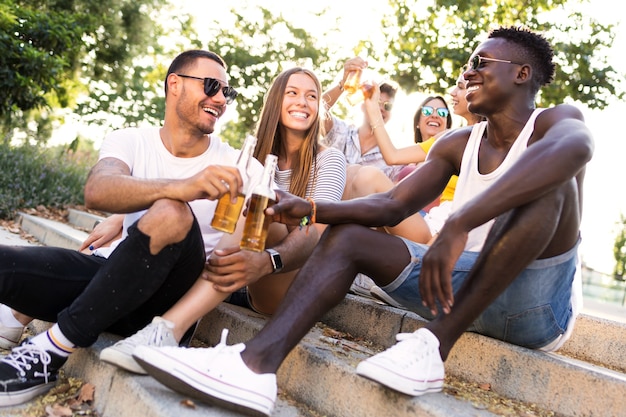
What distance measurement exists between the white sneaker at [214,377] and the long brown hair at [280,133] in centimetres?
175

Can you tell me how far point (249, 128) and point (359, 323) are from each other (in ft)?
65.1

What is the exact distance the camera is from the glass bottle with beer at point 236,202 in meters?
2.61

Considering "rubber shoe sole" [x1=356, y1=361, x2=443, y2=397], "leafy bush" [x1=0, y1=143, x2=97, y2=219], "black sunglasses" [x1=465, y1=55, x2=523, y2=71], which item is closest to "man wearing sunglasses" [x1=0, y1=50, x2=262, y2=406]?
"rubber shoe sole" [x1=356, y1=361, x2=443, y2=397]

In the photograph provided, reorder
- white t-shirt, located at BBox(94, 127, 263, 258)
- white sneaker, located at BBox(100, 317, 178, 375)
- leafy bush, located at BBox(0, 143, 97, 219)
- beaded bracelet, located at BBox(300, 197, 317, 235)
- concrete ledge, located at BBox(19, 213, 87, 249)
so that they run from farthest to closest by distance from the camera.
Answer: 1. leafy bush, located at BBox(0, 143, 97, 219)
2. concrete ledge, located at BBox(19, 213, 87, 249)
3. white t-shirt, located at BBox(94, 127, 263, 258)
4. beaded bracelet, located at BBox(300, 197, 317, 235)
5. white sneaker, located at BBox(100, 317, 178, 375)

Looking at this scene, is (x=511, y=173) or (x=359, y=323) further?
(x=359, y=323)

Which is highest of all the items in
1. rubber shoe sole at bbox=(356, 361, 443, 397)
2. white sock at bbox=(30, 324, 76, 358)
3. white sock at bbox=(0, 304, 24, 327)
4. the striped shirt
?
the striped shirt

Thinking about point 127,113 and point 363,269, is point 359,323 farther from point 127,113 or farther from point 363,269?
point 127,113

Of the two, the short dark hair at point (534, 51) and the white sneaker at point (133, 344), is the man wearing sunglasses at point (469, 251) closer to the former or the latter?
the short dark hair at point (534, 51)

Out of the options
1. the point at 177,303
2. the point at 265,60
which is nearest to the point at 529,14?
the point at 265,60

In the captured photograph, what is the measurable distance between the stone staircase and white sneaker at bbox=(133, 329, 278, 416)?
0.10 m

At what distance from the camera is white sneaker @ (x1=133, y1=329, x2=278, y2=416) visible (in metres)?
2.19

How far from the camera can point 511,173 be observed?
2275mm

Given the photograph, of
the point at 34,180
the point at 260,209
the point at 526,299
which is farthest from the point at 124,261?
the point at 34,180

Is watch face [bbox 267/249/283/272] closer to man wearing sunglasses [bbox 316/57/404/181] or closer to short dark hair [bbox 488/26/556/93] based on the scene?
short dark hair [bbox 488/26/556/93]
